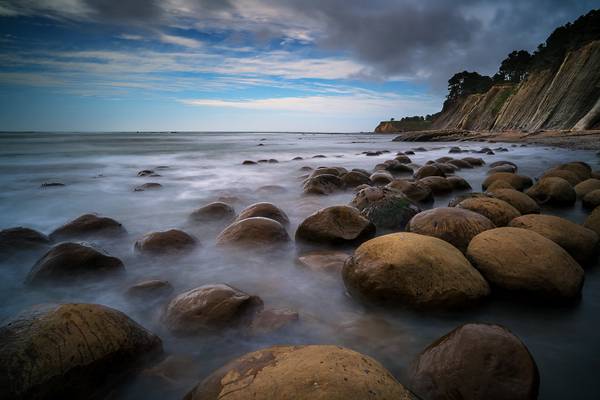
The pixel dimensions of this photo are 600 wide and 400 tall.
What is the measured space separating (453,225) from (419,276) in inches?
35.6

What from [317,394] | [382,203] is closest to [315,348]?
[317,394]

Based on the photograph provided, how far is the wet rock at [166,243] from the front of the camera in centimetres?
322

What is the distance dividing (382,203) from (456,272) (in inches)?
73.8

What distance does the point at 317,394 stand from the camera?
1.11m

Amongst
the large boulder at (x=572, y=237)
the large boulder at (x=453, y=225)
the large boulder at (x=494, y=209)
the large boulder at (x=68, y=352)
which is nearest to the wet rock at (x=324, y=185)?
the large boulder at (x=494, y=209)

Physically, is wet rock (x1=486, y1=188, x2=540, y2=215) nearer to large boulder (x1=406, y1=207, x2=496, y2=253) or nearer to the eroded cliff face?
large boulder (x1=406, y1=207, x2=496, y2=253)

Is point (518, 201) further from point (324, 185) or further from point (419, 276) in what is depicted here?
point (324, 185)

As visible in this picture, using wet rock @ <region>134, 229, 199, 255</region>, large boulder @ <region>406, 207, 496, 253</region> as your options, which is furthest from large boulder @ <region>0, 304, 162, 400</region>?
large boulder @ <region>406, 207, 496, 253</region>

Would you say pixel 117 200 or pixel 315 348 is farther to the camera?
pixel 117 200

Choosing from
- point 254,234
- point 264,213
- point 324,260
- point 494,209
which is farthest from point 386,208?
point 254,234

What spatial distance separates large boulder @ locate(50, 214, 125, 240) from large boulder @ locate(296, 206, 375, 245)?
226 cm

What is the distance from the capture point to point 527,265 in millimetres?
2133

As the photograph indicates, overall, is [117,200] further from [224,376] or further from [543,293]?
[543,293]

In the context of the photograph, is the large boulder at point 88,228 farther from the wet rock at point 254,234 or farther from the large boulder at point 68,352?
the large boulder at point 68,352
